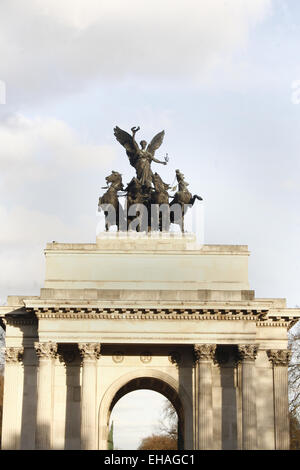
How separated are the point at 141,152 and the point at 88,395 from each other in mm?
13677

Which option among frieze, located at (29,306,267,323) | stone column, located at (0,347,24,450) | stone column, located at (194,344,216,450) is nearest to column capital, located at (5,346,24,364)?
stone column, located at (0,347,24,450)

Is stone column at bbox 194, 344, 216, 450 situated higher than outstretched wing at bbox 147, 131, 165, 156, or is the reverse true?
outstretched wing at bbox 147, 131, 165, 156

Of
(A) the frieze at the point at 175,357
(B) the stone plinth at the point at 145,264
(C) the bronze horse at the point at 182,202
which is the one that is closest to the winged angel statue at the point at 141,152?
(C) the bronze horse at the point at 182,202

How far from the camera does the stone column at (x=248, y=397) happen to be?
147 feet

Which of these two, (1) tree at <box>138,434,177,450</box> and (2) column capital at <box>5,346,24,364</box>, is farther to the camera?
(1) tree at <box>138,434,177,450</box>

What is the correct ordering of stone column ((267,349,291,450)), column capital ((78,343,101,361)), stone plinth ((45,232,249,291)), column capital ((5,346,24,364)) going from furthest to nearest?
1. stone plinth ((45,232,249,291))
2. column capital ((5,346,24,364))
3. stone column ((267,349,291,450))
4. column capital ((78,343,101,361))

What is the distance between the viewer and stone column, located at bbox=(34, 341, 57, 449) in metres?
44.1

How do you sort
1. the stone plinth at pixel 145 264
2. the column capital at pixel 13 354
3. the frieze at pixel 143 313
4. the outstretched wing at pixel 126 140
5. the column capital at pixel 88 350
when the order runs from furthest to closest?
1. the outstretched wing at pixel 126 140
2. the stone plinth at pixel 145 264
3. the column capital at pixel 13 354
4. the column capital at pixel 88 350
5. the frieze at pixel 143 313

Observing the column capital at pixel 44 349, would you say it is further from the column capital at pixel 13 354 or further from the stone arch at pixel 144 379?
the stone arch at pixel 144 379

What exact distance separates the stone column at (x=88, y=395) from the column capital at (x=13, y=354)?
3758 millimetres

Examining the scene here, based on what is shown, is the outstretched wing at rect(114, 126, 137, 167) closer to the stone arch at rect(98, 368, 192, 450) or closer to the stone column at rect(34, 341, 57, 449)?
the stone arch at rect(98, 368, 192, 450)

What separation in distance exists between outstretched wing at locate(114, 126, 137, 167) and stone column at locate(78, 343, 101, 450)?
37.5 ft

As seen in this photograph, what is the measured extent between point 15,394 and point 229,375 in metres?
10.5
